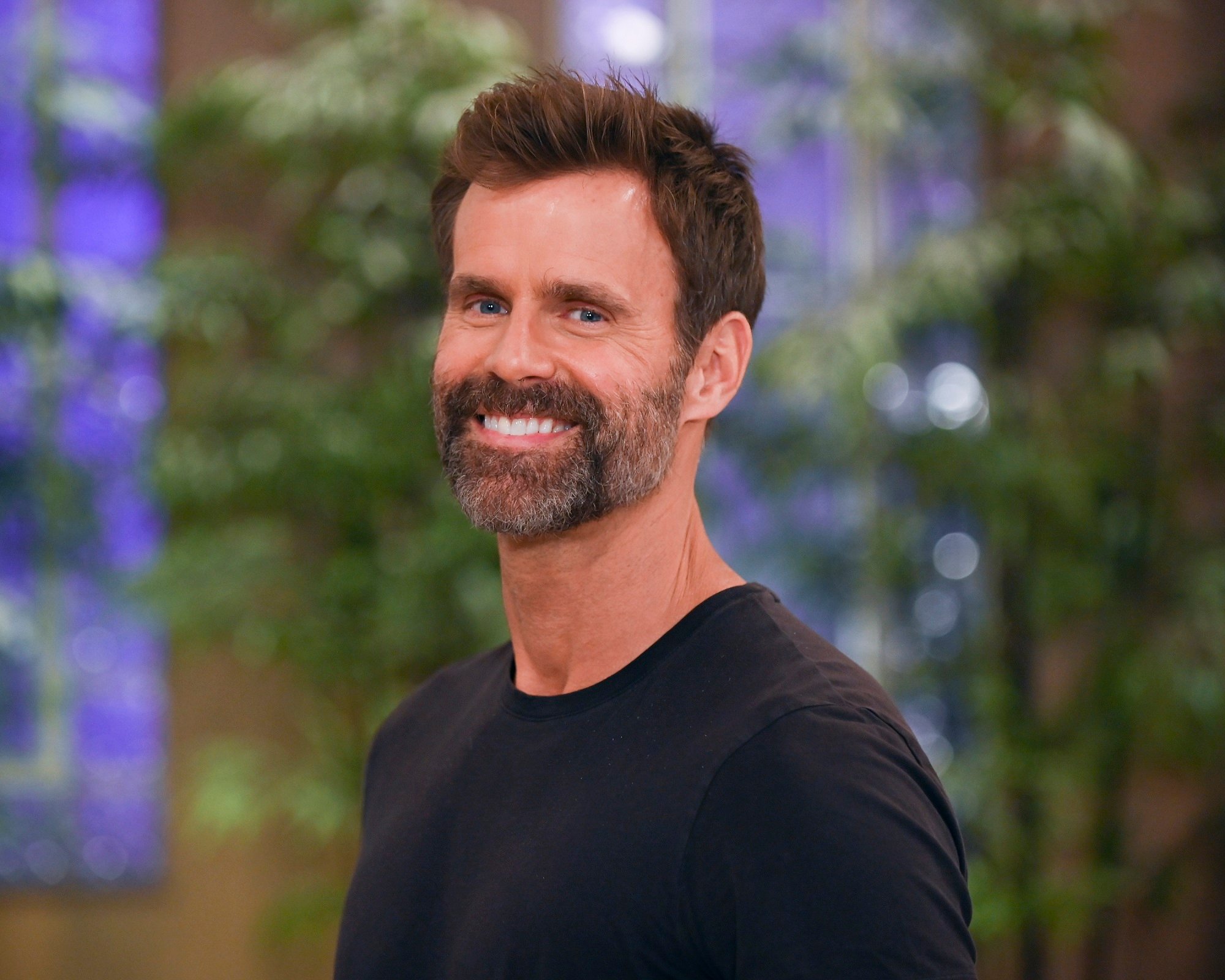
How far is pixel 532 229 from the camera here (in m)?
1.02

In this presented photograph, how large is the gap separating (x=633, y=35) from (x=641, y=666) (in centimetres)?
266

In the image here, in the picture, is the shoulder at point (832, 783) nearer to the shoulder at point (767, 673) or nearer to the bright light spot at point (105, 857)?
the shoulder at point (767, 673)

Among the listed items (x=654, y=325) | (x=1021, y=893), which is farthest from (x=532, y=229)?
(x=1021, y=893)

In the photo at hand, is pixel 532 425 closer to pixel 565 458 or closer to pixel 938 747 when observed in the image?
pixel 565 458

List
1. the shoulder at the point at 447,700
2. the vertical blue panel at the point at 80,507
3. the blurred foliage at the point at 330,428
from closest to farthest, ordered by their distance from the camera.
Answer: the shoulder at the point at 447,700
the blurred foliage at the point at 330,428
the vertical blue panel at the point at 80,507

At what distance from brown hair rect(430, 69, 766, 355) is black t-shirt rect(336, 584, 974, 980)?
10.3 inches

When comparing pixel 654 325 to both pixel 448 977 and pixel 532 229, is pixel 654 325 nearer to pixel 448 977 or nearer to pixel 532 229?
pixel 532 229

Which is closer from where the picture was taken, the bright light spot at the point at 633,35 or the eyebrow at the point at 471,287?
the eyebrow at the point at 471,287

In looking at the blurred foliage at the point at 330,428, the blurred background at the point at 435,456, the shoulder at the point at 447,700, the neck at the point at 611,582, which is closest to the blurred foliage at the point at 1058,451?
the blurred background at the point at 435,456

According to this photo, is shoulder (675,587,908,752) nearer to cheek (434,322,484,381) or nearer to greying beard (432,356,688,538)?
greying beard (432,356,688,538)

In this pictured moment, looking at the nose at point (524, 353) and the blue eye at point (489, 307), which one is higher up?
the blue eye at point (489, 307)

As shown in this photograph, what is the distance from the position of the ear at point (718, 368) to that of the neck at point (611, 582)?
66mm

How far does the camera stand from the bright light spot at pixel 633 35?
10.9ft

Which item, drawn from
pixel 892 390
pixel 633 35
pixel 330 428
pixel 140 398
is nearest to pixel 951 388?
pixel 892 390
